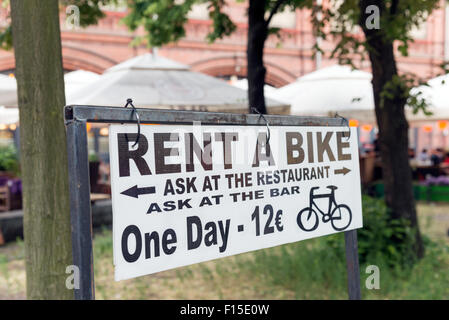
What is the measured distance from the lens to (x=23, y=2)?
2.82 meters

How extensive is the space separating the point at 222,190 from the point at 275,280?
3.20 metres

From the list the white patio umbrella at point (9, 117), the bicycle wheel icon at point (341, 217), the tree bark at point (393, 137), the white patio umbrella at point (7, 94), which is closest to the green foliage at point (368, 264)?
the tree bark at point (393, 137)

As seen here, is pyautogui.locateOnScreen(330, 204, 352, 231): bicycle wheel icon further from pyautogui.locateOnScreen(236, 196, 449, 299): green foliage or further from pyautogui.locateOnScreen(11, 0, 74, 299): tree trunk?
pyautogui.locateOnScreen(236, 196, 449, 299): green foliage

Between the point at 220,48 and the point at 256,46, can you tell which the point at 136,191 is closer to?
the point at 256,46

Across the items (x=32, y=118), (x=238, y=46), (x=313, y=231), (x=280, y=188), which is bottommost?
(x=313, y=231)

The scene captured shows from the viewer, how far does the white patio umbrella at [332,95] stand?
880 centimetres

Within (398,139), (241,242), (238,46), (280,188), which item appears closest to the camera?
(241,242)

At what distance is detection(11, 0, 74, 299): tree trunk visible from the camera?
2822 mm

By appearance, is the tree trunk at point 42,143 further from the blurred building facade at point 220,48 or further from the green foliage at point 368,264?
the blurred building facade at point 220,48

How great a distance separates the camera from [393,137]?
553cm

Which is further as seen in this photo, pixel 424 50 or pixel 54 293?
pixel 424 50
